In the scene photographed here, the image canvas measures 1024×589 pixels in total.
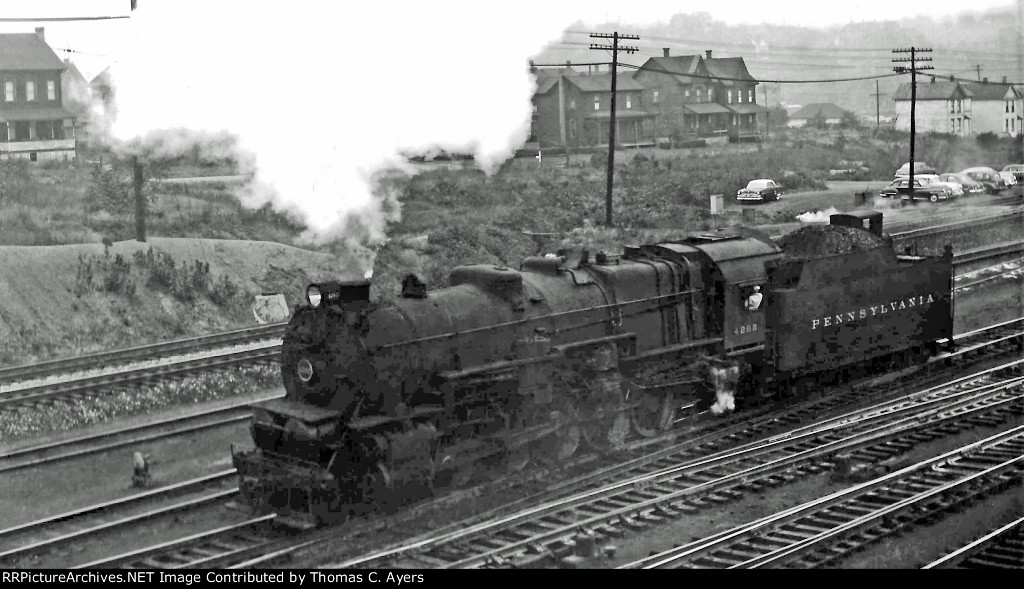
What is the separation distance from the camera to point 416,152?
19.8 m

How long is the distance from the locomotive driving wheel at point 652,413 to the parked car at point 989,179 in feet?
117

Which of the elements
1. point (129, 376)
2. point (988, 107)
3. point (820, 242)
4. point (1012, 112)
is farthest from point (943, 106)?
point (129, 376)

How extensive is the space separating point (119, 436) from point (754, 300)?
1025 cm

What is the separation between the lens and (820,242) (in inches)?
762

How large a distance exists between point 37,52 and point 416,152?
1697cm

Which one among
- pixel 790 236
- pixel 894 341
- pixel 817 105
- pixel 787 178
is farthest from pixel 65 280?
pixel 817 105

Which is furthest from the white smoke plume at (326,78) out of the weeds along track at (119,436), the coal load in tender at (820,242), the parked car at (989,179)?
the parked car at (989,179)

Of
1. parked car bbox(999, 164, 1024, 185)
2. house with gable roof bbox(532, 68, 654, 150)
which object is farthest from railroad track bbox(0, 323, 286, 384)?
parked car bbox(999, 164, 1024, 185)

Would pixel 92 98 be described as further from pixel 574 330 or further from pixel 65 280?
pixel 574 330

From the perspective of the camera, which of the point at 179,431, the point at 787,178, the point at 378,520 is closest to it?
the point at 378,520

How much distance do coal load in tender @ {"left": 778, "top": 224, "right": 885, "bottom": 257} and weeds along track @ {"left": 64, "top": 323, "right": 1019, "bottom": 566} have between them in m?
2.50

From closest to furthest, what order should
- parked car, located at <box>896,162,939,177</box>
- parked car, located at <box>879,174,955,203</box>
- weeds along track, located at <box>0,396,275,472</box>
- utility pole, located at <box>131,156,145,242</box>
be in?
weeds along track, located at <box>0,396,275,472</box> < utility pole, located at <box>131,156,145,242</box> < parked car, located at <box>879,174,955,203</box> < parked car, located at <box>896,162,939,177</box>

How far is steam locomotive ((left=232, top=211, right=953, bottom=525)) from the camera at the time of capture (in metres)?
13.4

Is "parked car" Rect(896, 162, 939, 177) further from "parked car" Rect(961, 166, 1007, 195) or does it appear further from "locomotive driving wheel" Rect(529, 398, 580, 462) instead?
"locomotive driving wheel" Rect(529, 398, 580, 462)
